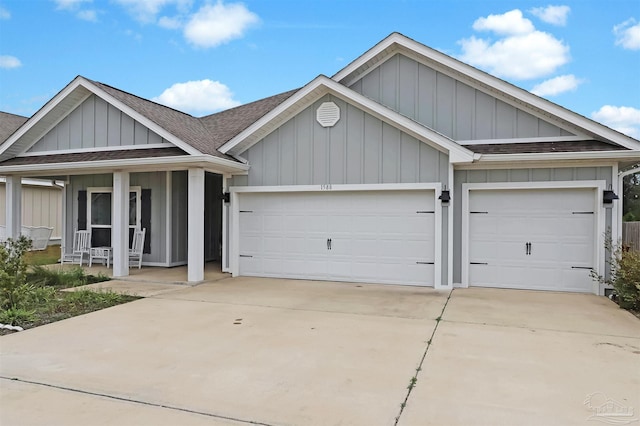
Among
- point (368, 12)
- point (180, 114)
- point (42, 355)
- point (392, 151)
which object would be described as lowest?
point (42, 355)

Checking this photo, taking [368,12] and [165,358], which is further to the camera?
[368,12]

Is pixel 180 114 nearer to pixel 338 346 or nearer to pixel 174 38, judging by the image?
pixel 338 346

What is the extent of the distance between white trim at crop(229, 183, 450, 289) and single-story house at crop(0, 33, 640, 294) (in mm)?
30

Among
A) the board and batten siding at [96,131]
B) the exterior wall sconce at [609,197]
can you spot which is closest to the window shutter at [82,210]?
the board and batten siding at [96,131]

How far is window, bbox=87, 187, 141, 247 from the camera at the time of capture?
39.9 feet

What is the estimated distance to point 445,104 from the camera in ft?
31.4

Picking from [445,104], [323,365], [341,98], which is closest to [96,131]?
[341,98]

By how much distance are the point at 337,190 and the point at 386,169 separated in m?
1.15

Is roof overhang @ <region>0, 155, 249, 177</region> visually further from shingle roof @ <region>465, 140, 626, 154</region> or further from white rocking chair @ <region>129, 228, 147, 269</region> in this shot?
shingle roof @ <region>465, 140, 626, 154</region>

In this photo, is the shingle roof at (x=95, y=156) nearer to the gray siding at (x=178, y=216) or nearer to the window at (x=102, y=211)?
the window at (x=102, y=211)

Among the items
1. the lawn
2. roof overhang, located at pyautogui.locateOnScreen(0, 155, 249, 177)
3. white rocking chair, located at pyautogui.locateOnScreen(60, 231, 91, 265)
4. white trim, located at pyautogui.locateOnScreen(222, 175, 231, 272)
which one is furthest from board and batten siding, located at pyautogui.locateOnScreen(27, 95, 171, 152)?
the lawn

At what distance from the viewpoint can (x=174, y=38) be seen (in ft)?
67.8

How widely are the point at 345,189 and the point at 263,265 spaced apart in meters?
2.68

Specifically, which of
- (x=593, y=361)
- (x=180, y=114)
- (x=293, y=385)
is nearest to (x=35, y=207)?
(x=180, y=114)
